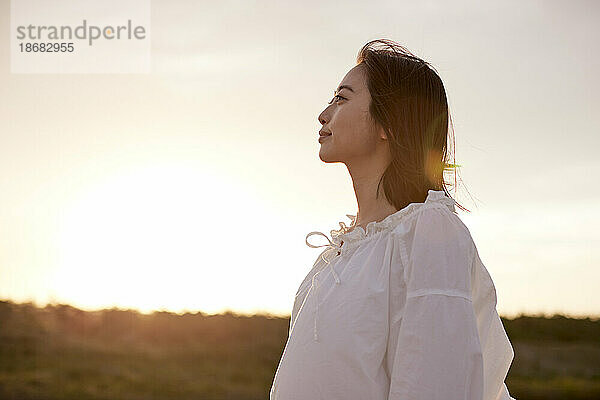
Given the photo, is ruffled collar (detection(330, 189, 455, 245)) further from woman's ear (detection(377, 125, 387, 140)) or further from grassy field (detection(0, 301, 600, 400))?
grassy field (detection(0, 301, 600, 400))

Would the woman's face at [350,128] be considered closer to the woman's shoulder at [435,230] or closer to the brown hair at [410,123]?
the brown hair at [410,123]

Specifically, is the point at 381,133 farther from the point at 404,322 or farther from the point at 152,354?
the point at 152,354

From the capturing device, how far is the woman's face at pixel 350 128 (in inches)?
74.3

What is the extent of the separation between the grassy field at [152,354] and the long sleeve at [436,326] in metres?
12.9

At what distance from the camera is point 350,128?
6.21ft

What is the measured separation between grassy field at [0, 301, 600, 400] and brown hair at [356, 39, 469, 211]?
1270cm

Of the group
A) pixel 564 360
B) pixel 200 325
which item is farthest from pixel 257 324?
pixel 564 360

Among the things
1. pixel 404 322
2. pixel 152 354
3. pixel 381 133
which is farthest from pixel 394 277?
pixel 152 354

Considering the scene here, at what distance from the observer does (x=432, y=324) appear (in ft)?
5.04

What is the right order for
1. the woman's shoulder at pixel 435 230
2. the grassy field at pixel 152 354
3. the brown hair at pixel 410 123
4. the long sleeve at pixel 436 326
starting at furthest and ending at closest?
1. the grassy field at pixel 152 354
2. the brown hair at pixel 410 123
3. the woman's shoulder at pixel 435 230
4. the long sleeve at pixel 436 326

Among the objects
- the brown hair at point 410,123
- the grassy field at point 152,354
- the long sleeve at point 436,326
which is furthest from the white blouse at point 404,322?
the grassy field at point 152,354

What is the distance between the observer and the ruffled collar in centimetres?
172

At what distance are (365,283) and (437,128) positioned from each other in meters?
0.47

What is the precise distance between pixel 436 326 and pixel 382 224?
0.34m
